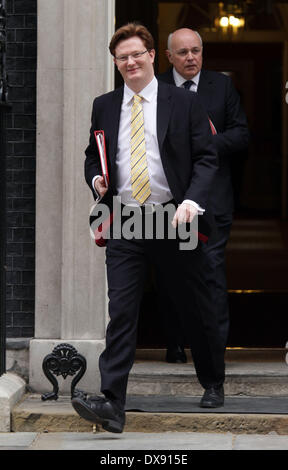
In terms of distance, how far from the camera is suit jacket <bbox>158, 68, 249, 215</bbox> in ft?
22.5

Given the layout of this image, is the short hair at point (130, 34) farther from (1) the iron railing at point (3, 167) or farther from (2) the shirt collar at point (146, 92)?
(1) the iron railing at point (3, 167)

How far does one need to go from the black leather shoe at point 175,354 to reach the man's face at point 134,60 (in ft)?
6.31

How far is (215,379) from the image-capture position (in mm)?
6195

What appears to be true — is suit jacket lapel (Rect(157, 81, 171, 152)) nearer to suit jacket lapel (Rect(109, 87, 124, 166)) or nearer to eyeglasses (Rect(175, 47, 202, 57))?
suit jacket lapel (Rect(109, 87, 124, 166))

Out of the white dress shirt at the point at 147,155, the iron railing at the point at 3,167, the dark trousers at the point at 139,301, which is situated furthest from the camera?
the iron railing at the point at 3,167

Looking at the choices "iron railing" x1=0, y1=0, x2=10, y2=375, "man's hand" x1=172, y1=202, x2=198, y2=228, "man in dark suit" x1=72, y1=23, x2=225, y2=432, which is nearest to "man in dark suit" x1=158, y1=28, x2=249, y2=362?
"man in dark suit" x1=72, y1=23, x2=225, y2=432

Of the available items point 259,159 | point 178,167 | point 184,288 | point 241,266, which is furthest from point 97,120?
point 259,159

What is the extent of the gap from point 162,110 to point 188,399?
5.78 ft

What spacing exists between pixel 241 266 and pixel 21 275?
25.2ft

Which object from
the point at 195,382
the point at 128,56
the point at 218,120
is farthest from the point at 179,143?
the point at 195,382

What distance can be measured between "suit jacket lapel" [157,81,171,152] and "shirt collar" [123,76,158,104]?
3 centimetres

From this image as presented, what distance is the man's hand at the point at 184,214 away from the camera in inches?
→ 219

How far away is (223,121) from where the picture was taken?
692 cm

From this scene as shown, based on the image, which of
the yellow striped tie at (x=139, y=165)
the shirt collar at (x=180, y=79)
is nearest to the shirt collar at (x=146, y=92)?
the yellow striped tie at (x=139, y=165)
